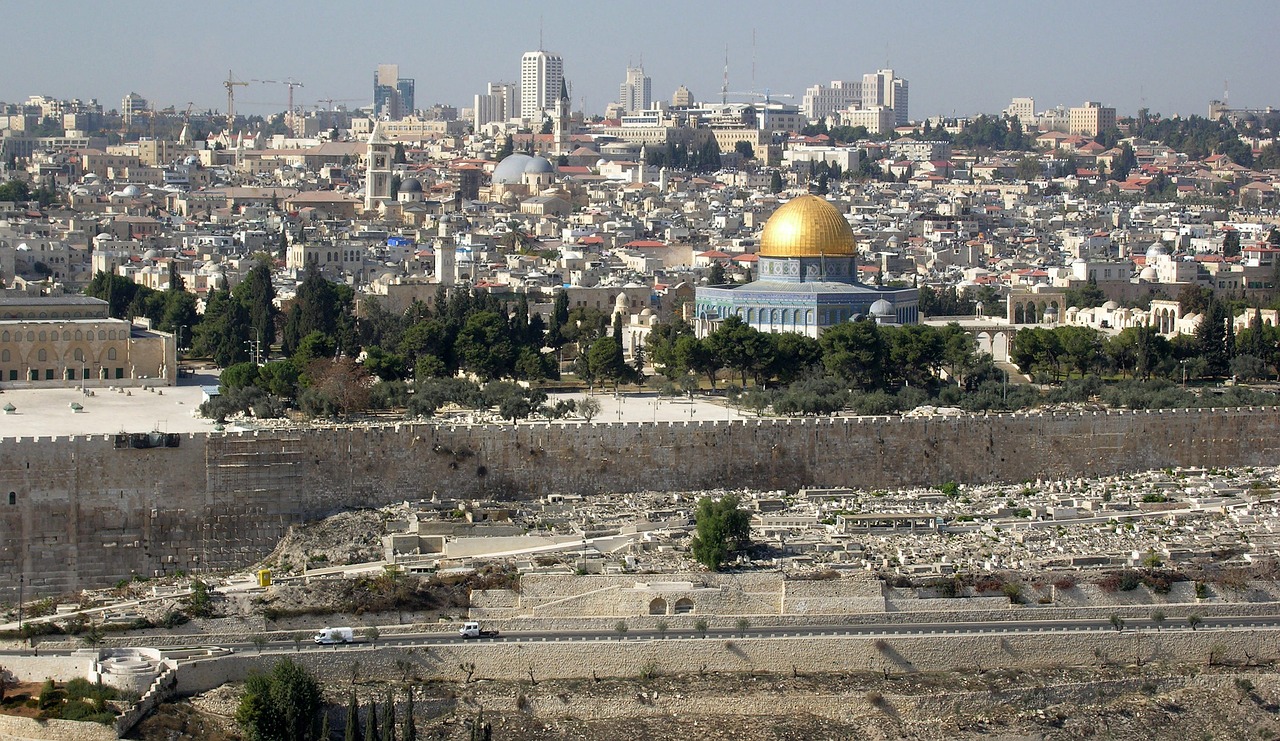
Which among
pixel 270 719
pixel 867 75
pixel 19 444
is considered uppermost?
pixel 867 75

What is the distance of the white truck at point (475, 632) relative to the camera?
2425 cm

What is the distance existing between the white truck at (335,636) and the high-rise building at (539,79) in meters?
137

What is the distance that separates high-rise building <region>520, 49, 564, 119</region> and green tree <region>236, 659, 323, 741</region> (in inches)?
5480

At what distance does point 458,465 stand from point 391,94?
476ft

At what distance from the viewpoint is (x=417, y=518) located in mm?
28906

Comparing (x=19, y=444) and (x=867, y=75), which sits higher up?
(x=867, y=75)

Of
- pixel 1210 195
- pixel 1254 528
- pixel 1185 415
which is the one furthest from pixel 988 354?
pixel 1210 195

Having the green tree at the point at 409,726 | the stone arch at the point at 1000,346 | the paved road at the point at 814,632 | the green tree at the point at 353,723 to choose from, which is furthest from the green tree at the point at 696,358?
→ the green tree at the point at 409,726

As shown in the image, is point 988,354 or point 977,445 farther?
point 988,354

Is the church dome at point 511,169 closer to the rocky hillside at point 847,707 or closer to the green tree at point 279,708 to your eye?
the rocky hillside at point 847,707

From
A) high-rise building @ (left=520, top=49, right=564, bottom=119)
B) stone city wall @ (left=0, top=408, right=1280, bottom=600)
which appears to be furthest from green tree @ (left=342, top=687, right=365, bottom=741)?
high-rise building @ (left=520, top=49, right=564, bottom=119)

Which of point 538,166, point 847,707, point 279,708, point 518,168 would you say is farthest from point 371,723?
point 518,168

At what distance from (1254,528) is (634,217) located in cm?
5240

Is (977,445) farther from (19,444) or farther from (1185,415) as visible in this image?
(19,444)
